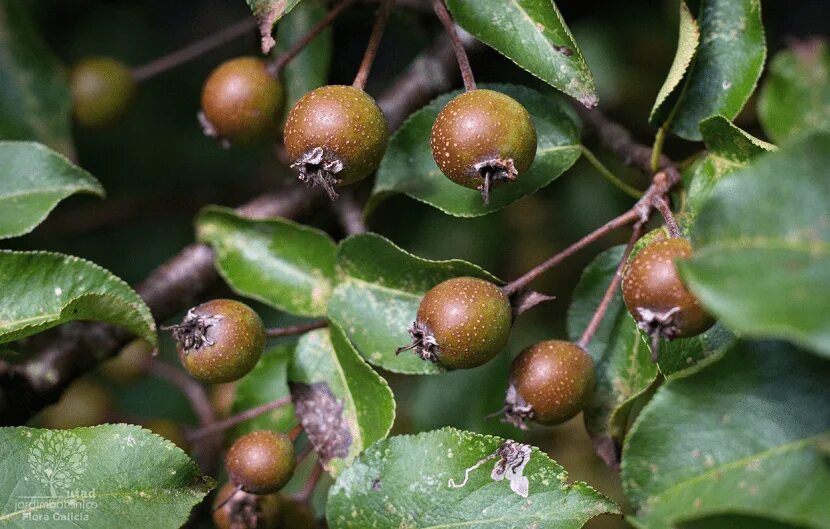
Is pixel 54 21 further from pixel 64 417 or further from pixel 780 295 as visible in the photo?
pixel 780 295

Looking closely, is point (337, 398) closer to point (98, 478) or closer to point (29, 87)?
point (98, 478)

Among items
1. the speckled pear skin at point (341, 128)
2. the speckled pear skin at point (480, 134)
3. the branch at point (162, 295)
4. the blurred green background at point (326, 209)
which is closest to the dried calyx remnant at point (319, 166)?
the speckled pear skin at point (341, 128)

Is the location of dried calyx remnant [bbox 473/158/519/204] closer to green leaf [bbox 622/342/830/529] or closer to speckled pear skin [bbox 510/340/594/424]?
speckled pear skin [bbox 510/340/594/424]

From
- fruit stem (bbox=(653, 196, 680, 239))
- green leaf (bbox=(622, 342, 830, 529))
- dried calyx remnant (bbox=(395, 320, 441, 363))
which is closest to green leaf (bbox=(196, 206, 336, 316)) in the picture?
dried calyx remnant (bbox=(395, 320, 441, 363))

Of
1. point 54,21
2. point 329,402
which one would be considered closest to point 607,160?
point 329,402

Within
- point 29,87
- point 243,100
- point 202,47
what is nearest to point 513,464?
point 243,100
